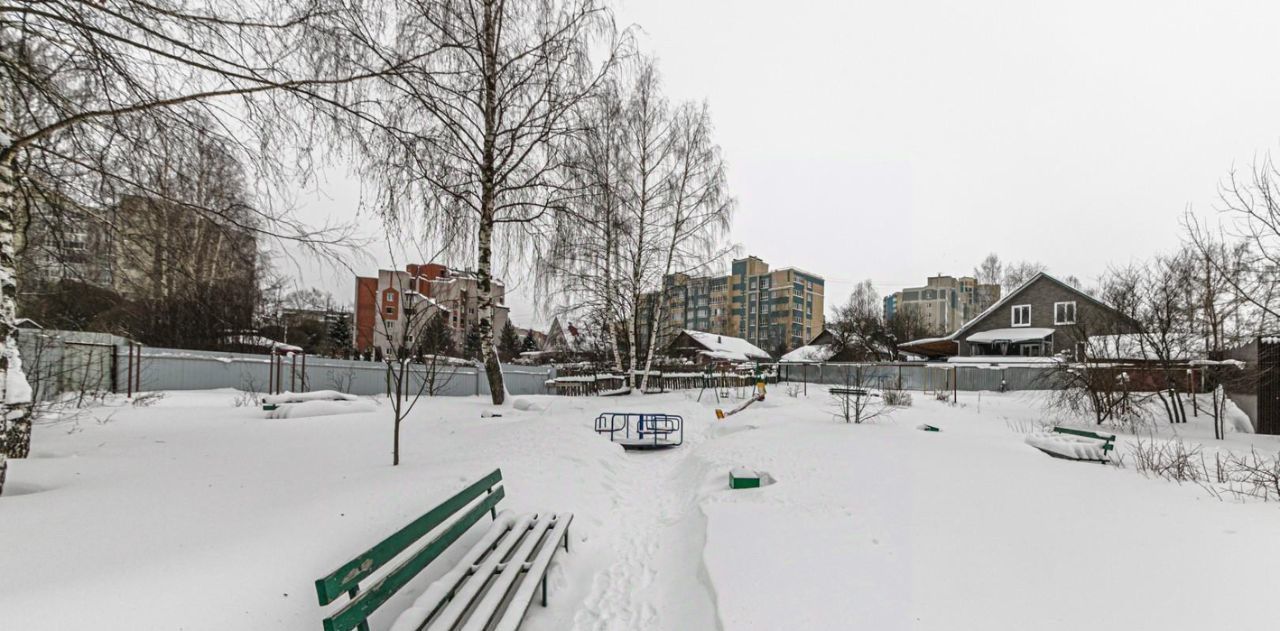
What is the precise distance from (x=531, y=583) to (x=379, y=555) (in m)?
0.97

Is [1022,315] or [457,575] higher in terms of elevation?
[1022,315]

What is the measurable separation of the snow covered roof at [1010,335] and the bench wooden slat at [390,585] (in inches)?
1462

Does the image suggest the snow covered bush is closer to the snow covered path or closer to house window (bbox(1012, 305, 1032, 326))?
the snow covered path

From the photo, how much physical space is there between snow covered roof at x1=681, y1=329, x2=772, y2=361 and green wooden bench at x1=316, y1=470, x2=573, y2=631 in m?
30.2

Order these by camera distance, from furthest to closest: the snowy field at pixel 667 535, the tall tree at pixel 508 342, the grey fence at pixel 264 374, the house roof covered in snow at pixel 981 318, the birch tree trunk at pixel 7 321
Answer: the tall tree at pixel 508 342, the house roof covered in snow at pixel 981 318, the grey fence at pixel 264 374, the birch tree trunk at pixel 7 321, the snowy field at pixel 667 535

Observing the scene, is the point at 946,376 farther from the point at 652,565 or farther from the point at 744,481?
the point at 652,565

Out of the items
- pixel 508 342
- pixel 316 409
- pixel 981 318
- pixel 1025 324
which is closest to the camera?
pixel 316 409

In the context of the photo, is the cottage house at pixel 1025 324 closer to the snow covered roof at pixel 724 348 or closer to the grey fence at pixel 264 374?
the snow covered roof at pixel 724 348

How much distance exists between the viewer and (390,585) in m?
2.59

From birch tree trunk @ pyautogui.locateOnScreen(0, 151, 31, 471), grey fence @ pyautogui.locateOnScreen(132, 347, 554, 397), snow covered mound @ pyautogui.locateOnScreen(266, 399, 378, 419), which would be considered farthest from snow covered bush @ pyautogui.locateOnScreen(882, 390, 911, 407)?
birch tree trunk @ pyautogui.locateOnScreen(0, 151, 31, 471)

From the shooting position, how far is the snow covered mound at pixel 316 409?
9.06m

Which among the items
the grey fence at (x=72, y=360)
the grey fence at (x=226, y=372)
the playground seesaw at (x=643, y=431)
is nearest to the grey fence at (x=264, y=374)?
the grey fence at (x=226, y=372)

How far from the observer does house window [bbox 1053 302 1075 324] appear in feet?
98.0

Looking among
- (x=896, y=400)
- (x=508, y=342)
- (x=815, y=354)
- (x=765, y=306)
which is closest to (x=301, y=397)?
(x=896, y=400)
